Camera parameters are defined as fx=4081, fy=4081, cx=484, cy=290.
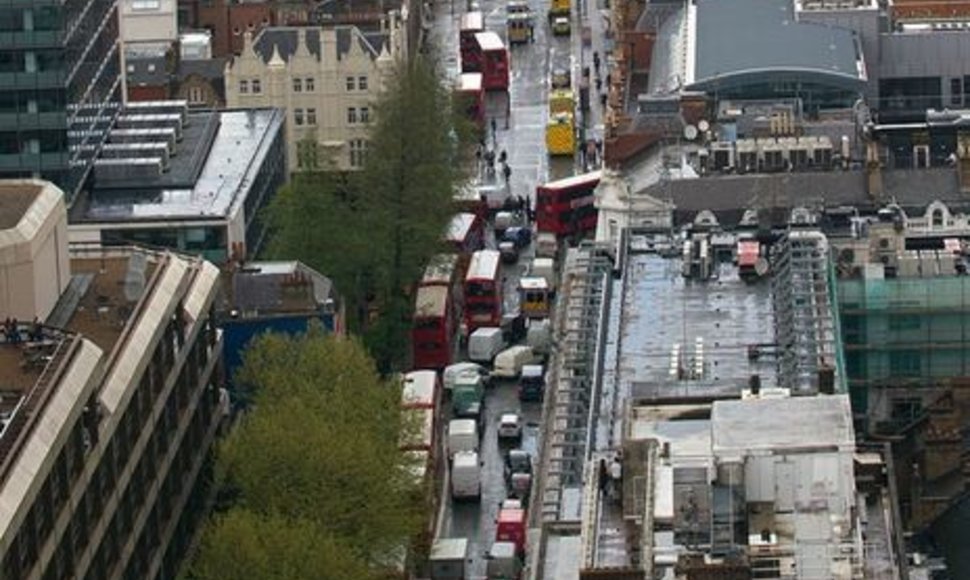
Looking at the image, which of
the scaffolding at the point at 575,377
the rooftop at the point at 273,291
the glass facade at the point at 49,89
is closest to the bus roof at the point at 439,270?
the scaffolding at the point at 575,377

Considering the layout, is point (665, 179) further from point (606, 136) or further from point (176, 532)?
point (176, 532)

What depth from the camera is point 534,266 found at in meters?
178

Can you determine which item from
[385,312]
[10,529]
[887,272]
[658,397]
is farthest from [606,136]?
[10,529]

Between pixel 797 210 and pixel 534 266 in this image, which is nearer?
pixel 797 210

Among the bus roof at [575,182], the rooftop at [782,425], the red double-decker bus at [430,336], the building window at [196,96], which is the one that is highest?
the rooftop at [782,425]

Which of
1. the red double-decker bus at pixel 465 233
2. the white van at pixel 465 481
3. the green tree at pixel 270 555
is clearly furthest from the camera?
the red double-decker bus at pixel 465 233

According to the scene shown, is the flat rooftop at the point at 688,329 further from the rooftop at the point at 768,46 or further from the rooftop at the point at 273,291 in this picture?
the rooftop at the point at 768,46

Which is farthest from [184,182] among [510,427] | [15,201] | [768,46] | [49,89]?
[15,201]

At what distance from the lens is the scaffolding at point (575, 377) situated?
125m

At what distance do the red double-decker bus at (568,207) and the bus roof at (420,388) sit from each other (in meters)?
28.3

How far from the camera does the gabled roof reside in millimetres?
192625

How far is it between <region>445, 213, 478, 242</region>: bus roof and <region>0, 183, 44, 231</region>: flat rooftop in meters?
52.9

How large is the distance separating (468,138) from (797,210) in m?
31.3

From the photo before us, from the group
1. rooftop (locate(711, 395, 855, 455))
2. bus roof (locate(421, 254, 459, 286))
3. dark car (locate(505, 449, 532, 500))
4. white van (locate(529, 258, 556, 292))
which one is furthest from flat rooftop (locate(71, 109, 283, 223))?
rooftop (locate(711, 395, 855, 455))
